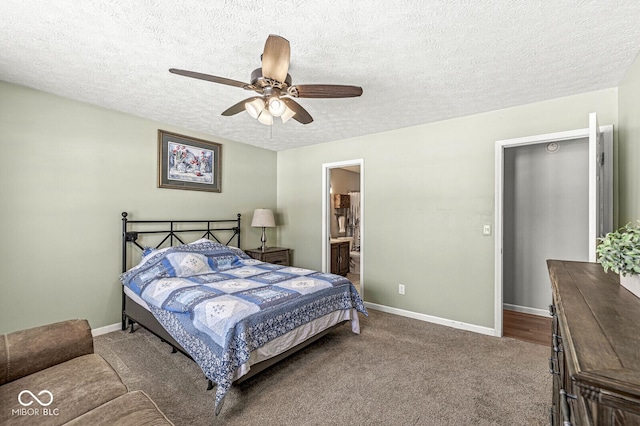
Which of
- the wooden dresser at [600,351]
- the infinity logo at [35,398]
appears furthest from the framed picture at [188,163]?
the wooden dresser at [600,351]

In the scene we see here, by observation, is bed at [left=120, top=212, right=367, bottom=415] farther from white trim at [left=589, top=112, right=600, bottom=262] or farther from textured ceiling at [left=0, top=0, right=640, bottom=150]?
white trim at [left=589, top=112, right=600, bottom=262]

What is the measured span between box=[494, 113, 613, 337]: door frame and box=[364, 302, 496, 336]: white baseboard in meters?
0.12

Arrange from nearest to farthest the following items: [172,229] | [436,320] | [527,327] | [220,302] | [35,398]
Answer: [35,398] < [220,302] < [527,327] < [436,320] < [172,229]

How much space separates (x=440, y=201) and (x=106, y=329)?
4025mm

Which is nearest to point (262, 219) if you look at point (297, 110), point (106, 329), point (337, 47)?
point (106, 329)

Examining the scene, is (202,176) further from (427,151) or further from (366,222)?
(427,151)

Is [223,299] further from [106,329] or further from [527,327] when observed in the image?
[527,327]

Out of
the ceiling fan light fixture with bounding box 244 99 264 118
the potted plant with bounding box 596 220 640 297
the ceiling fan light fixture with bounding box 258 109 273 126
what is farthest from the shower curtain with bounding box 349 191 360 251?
the potted plant with bounding box 596 220 640 297

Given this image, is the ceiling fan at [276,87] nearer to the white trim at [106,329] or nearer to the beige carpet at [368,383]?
the beige carpet at [368,383]

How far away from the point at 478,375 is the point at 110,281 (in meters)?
3.72

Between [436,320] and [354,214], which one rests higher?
[354,214]

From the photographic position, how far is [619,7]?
63.2 inches

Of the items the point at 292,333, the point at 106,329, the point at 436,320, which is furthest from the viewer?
the point at 436,320

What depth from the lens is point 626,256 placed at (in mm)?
1084
